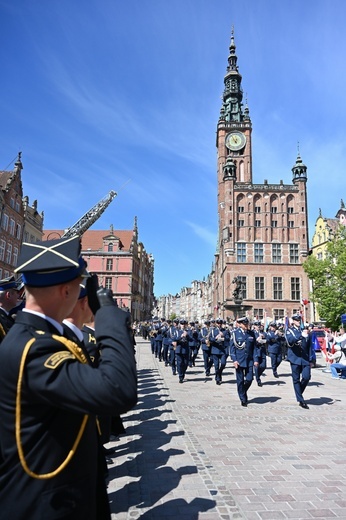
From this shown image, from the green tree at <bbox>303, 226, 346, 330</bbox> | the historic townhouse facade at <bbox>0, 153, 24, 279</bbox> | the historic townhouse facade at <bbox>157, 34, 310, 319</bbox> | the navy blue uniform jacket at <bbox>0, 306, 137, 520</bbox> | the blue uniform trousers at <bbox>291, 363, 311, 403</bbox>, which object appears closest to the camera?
the navy blue uniform jacket at <bbox>0, 306, 137, 520</bbox>

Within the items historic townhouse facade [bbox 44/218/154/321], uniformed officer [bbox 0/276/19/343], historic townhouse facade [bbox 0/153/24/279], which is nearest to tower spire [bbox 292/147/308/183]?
historic townhouse facade [bbox 44/218/154/321]

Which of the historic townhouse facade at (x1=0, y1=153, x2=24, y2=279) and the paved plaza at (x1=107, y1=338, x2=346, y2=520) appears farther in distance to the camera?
the historic townhouse facade at (x1=0, y1=153, x2=24, y2=279)

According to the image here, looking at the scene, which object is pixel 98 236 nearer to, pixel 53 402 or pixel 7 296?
pixel 7 296

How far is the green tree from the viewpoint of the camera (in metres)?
31.0

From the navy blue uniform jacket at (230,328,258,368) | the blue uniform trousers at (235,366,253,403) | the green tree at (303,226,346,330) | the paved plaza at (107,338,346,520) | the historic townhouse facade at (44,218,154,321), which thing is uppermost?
the historic townhouse facade at (44,218,154,321)

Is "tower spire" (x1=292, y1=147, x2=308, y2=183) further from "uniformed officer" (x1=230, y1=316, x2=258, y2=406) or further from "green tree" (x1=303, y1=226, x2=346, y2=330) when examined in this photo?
"uniformed officer" (x1=230, y1=316, x2=258, y2=406)

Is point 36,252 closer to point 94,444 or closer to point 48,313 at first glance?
point 48,313

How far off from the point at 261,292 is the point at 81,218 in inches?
1390

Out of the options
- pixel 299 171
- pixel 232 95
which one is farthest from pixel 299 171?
pixel 232 95

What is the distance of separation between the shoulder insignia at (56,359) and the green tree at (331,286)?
32184 millimetres

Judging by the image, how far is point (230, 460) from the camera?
5.50 metres

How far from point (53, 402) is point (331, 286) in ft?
110

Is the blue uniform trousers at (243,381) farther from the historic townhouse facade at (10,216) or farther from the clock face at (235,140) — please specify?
the clock face at (235,140)

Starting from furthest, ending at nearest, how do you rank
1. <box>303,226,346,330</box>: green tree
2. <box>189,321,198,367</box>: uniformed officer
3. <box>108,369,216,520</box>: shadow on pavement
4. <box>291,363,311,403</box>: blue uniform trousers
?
<box>303,226,346,330</box>: green tree < <box>189,321,198,367</box>: uniformed officer < <box>291,363,311,403</box>: blue uniform trousers < <box>108,369,216,520</box>: shadow on pavement
